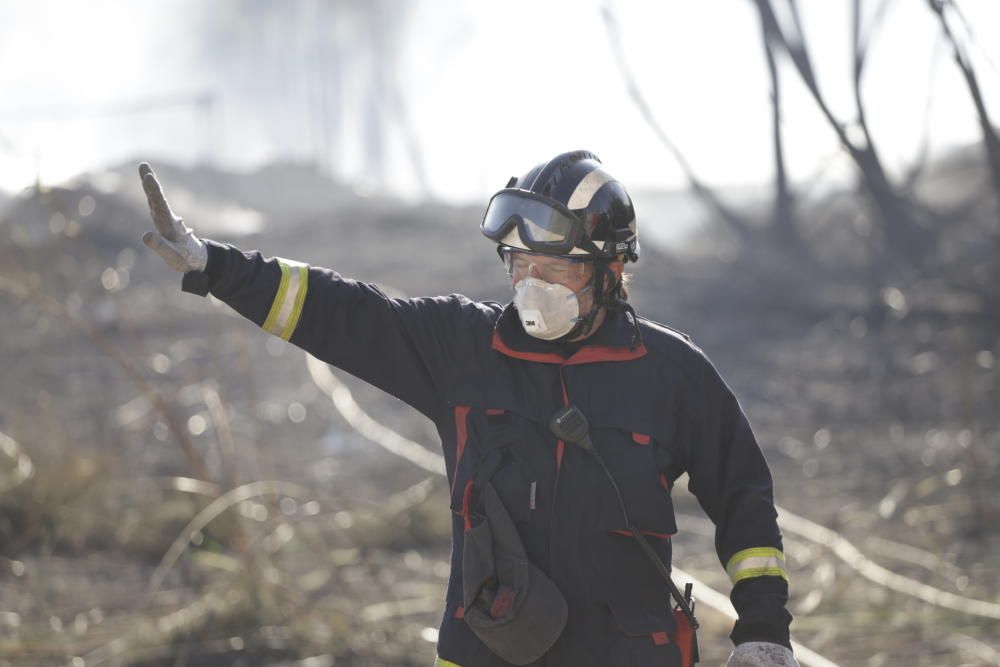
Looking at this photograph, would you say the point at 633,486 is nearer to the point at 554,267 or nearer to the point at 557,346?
the point at 557,346

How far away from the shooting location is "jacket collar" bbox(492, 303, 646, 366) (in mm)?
2795

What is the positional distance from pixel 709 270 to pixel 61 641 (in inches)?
496

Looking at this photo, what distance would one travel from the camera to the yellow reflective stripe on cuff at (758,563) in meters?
2.72

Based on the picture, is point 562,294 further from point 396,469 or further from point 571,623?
point 396,469

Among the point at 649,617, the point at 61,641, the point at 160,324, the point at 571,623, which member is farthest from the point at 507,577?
the point at 160,324

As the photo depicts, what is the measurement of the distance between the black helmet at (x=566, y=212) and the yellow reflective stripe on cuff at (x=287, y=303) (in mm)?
476

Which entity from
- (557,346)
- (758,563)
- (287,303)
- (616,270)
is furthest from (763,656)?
(287,303)

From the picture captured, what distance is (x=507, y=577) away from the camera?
104 inches

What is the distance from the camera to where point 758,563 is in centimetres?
272

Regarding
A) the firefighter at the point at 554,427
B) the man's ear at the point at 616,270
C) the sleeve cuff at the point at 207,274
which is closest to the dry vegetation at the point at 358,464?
the firefighter at the point at 554,427

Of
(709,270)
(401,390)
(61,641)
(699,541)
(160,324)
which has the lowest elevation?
(61,641)

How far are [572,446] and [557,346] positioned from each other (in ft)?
0.91

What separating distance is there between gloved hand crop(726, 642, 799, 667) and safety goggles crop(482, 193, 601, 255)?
99 centimetres

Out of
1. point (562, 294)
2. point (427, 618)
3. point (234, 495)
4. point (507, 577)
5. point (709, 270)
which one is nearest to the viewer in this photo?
point (507, 577)
